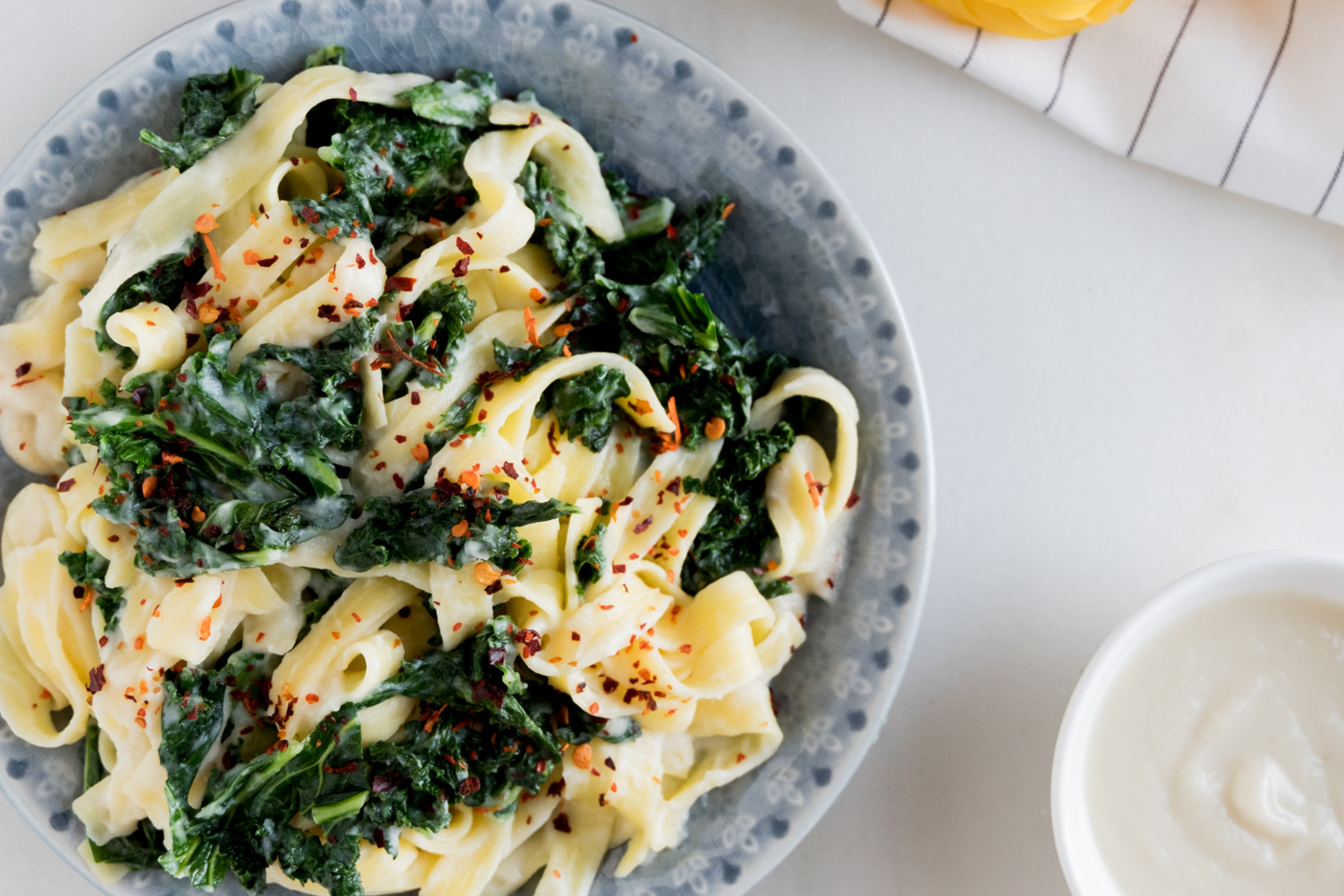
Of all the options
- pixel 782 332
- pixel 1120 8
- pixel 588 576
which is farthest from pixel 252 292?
→ pixel 1120 8

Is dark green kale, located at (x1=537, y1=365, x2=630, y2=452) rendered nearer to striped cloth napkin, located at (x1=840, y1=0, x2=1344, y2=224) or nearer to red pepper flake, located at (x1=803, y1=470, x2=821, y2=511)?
Result: red pepper flake, located at (x1=803, y1=470, x2=821, y2=511)

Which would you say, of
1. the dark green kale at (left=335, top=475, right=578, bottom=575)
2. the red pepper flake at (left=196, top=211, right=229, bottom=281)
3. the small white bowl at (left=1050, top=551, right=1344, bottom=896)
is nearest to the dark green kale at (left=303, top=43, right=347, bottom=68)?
the red pepper flake at (left=196, top=211, right=229, bottom=281)

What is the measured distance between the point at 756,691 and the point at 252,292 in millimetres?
1881

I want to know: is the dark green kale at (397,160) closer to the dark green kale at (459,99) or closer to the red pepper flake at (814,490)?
the dark green kale at (459,99)

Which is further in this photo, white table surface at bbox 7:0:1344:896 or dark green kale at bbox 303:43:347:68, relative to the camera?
white table surface at bbox 7:0:1344:896

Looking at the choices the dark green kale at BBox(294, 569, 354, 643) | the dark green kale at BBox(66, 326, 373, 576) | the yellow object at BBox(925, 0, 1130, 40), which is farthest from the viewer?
the yellow object at BBox(925, 0, 1130, 40)

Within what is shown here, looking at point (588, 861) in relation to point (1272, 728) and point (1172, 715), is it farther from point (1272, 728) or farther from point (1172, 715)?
point (1272, 728)

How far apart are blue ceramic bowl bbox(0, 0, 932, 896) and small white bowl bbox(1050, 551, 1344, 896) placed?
54 centimetres

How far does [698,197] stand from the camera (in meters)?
3.16

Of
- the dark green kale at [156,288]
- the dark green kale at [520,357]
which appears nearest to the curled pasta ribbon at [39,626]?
the dark green kale at [156,288]

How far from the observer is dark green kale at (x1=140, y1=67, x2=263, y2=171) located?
2.80 metres

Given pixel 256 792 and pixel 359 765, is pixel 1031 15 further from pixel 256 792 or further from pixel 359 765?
pixel 256 792

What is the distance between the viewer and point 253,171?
280 cm

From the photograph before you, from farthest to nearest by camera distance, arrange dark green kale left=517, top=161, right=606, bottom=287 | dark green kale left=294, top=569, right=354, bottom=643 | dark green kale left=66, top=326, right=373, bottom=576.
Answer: dark green kale left=517, top=161, right=606, bottom=287
dark green kale left=294, top=569, right=354, bottom=643
dark green kale left=66, top=326, right=373, bottom=576
